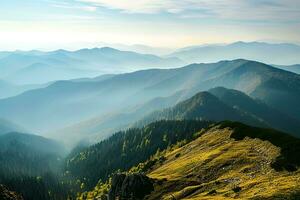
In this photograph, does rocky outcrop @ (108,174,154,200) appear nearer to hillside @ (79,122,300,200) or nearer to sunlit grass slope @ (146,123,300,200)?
hillside @ (79,122,300,200)

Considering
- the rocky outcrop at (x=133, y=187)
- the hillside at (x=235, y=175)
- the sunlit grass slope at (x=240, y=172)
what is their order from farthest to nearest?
the rocky outcrop at (x=133, y=187) → the hillside at (x=235, y=175) → the sunlit grass slope at (x=240, y=172)

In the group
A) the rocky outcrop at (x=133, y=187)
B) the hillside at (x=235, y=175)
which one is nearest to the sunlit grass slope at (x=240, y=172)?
the hillside at (x=235, y=175)

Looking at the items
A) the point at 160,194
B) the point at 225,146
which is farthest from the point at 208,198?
the point at 225,146

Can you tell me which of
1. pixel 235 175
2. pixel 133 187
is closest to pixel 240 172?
pixel 235 175

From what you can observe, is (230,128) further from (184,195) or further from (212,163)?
(184,195)

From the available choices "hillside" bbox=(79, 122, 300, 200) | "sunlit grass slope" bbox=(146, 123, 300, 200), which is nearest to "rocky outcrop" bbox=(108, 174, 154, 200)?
"hillside" bbox=(79, 122, 300, 200)

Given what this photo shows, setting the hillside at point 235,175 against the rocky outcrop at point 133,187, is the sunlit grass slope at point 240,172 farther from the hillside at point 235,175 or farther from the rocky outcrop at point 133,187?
the rocky outcrop at point 133,187

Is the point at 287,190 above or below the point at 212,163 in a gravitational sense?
above
